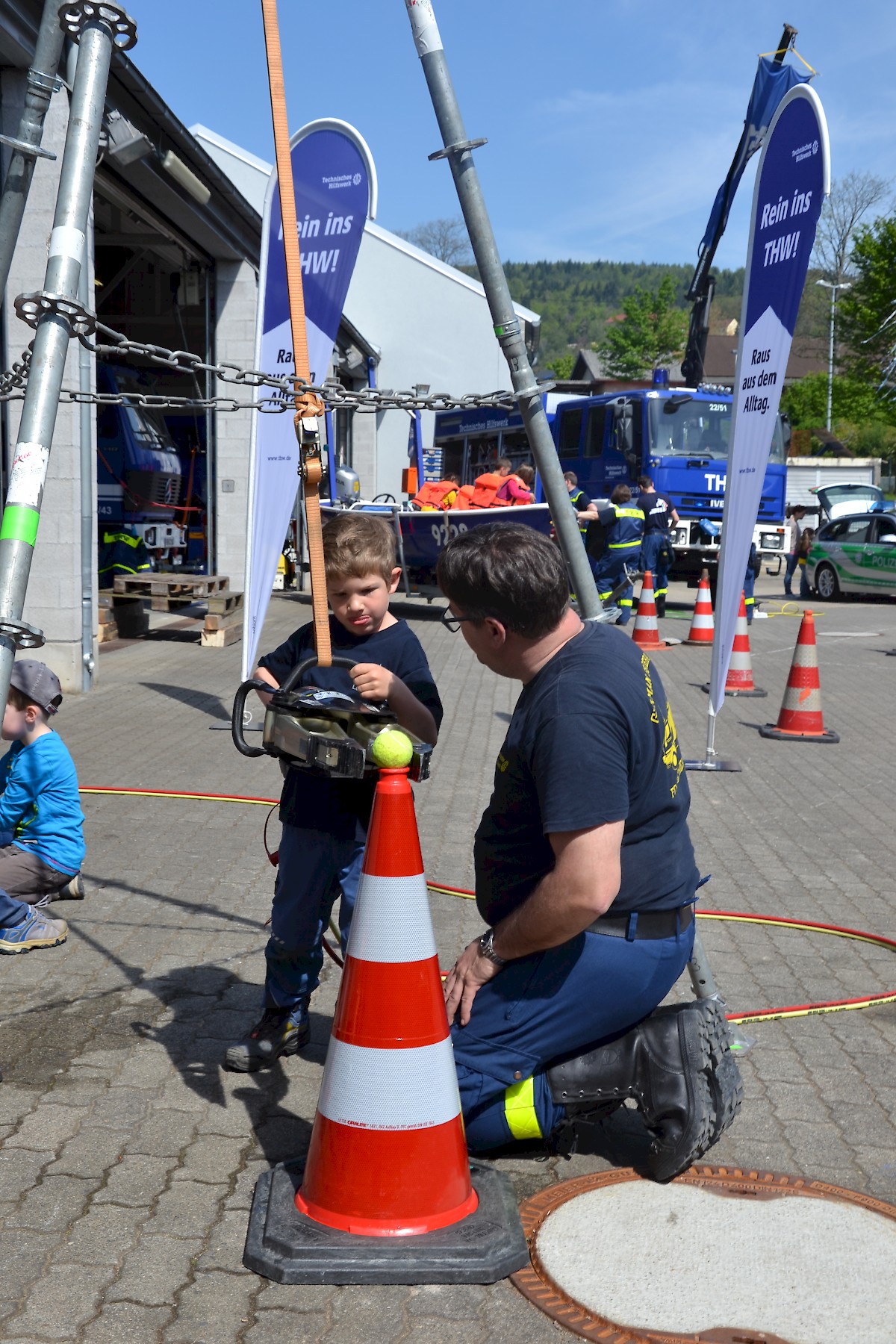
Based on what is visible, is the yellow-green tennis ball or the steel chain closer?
the yellow-green tennis ball

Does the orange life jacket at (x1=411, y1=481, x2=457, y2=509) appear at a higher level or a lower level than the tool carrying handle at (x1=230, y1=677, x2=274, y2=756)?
higher

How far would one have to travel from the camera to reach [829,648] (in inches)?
651

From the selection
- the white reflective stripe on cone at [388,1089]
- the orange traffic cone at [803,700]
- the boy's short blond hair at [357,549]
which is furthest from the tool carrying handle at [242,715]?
the orange traffic cone at [803,700]

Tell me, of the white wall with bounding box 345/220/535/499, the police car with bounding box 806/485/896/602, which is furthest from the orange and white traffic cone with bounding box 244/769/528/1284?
the white wall with bounding box 345/220/535/499

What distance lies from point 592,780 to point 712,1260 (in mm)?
1101

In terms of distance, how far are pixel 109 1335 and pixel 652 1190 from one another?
4.39ft

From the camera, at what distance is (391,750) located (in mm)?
2834

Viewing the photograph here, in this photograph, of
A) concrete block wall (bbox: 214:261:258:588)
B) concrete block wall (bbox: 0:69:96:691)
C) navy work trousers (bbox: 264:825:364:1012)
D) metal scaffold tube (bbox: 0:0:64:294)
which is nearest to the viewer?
metal scaffold tube (bbox: 0:0:64:294)

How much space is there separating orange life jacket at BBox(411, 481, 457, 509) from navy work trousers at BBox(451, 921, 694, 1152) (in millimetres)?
16140

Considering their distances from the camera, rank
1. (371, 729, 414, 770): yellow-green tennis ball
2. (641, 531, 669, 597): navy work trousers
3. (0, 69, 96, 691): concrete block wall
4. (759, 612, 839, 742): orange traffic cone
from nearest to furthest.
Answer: (371, 729, 414, 770): yellow-green tennis ball
(759, 612, 839, 742): orange traffic cone
(0, 69, 96, 691): concrete block wall
(641, 531, 669, 597): navy work trousers

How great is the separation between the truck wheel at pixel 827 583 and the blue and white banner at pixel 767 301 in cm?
1835

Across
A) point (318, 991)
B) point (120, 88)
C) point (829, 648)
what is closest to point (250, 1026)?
point (318, 991)

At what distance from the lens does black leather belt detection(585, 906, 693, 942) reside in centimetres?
307

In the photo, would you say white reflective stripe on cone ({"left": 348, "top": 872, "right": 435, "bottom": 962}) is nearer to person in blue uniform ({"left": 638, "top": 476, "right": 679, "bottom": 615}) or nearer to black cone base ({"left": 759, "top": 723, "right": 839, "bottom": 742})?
black cone base ({"left": 759, "top": 723, "right": 839, "bottom": 742})
